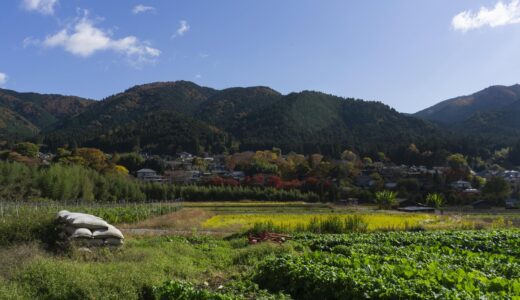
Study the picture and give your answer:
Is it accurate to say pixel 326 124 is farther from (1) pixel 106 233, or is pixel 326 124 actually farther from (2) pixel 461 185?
(1) pixel 106 233

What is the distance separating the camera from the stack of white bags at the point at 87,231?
16359 millimetres

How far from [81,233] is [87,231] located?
9.0 inches

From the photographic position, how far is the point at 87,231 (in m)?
16.5

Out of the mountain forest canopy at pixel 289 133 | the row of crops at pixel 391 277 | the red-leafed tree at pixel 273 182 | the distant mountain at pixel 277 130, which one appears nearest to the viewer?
the row of crops at pixel 391 277

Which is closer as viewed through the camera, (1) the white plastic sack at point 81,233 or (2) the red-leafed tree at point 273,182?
(1) the white plastic sack at point 81,233

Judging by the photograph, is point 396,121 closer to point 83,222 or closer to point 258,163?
point 258,163

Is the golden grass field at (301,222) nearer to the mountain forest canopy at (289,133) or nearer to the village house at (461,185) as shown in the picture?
the village house at (461,185)

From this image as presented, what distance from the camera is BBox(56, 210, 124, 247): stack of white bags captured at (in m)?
16.4

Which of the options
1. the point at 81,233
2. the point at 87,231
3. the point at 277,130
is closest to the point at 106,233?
the point at 87,231

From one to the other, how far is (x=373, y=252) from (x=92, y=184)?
58789 mm

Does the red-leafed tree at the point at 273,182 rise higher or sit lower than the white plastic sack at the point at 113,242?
higher

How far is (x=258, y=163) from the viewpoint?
120m

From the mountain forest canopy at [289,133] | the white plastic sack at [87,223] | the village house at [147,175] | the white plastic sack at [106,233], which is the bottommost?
the white plastic sack at [106,233]

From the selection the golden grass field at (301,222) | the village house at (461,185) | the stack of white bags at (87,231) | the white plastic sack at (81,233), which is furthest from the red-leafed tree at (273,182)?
the white plastic sack at (81,233)
